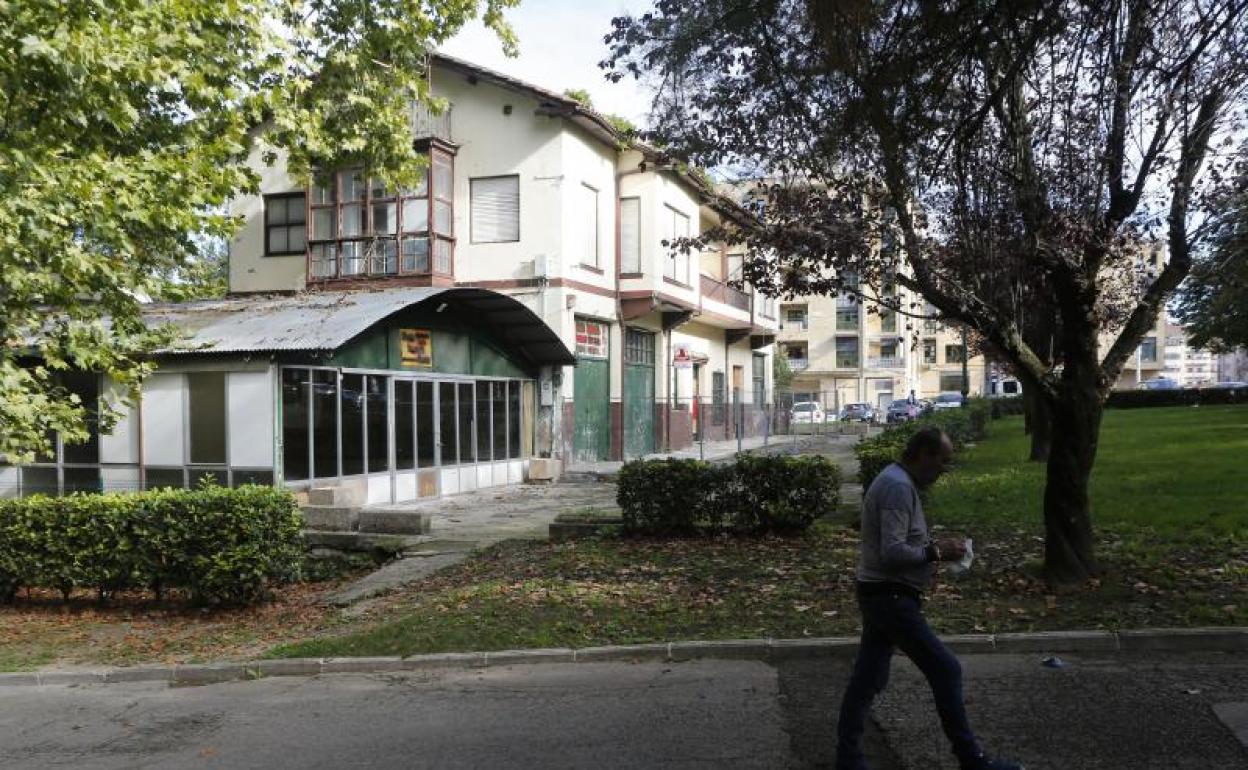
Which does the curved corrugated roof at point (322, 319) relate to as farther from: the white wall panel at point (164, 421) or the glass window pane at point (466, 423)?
the glass window pane at point (466, 423)

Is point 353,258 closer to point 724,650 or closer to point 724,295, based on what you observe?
point 724,295

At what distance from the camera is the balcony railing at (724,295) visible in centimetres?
2896

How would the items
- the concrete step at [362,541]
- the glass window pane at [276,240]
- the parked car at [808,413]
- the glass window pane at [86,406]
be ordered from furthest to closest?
1. the parked car at [808,413]
2. the glass window pane at [276,240]
3. the glass window pane at [86,406]
4. the concrete step at [362,541]

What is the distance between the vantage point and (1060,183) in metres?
8.14

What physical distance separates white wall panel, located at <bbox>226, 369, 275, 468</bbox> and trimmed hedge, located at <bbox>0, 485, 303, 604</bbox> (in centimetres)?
454

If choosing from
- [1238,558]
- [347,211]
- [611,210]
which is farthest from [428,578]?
[611,210]

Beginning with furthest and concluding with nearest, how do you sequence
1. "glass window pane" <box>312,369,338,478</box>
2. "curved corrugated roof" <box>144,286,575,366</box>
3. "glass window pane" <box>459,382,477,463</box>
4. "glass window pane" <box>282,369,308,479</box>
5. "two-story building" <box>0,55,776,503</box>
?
"glass window pane" <box>459,382,477,463</box> < "glass window pane" <box>312,369,338,478</box> < "two-story building" <box>0,55,776,503</box> < "glass window pane" <box>282,369,308,479</box> < "curved corrugated roof" <box>144,286,575,366</box>

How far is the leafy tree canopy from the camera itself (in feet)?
25.9

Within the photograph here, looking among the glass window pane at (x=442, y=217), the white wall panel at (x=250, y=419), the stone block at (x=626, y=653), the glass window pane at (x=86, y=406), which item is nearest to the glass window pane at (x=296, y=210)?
the glass window pane at (x=442, y=217)

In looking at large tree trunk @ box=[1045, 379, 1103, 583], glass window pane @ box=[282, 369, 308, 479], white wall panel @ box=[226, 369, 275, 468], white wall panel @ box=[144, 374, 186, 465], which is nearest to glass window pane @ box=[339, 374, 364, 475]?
glass window pane @ box=[282, 369, 308, 479]

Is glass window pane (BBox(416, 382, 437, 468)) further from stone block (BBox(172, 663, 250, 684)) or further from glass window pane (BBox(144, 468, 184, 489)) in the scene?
stone block (BBox(172, 663, 250, 684))

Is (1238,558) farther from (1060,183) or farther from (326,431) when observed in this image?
(326,431)

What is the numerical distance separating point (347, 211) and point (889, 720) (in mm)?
19038

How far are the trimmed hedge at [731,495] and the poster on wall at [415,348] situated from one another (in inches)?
296
